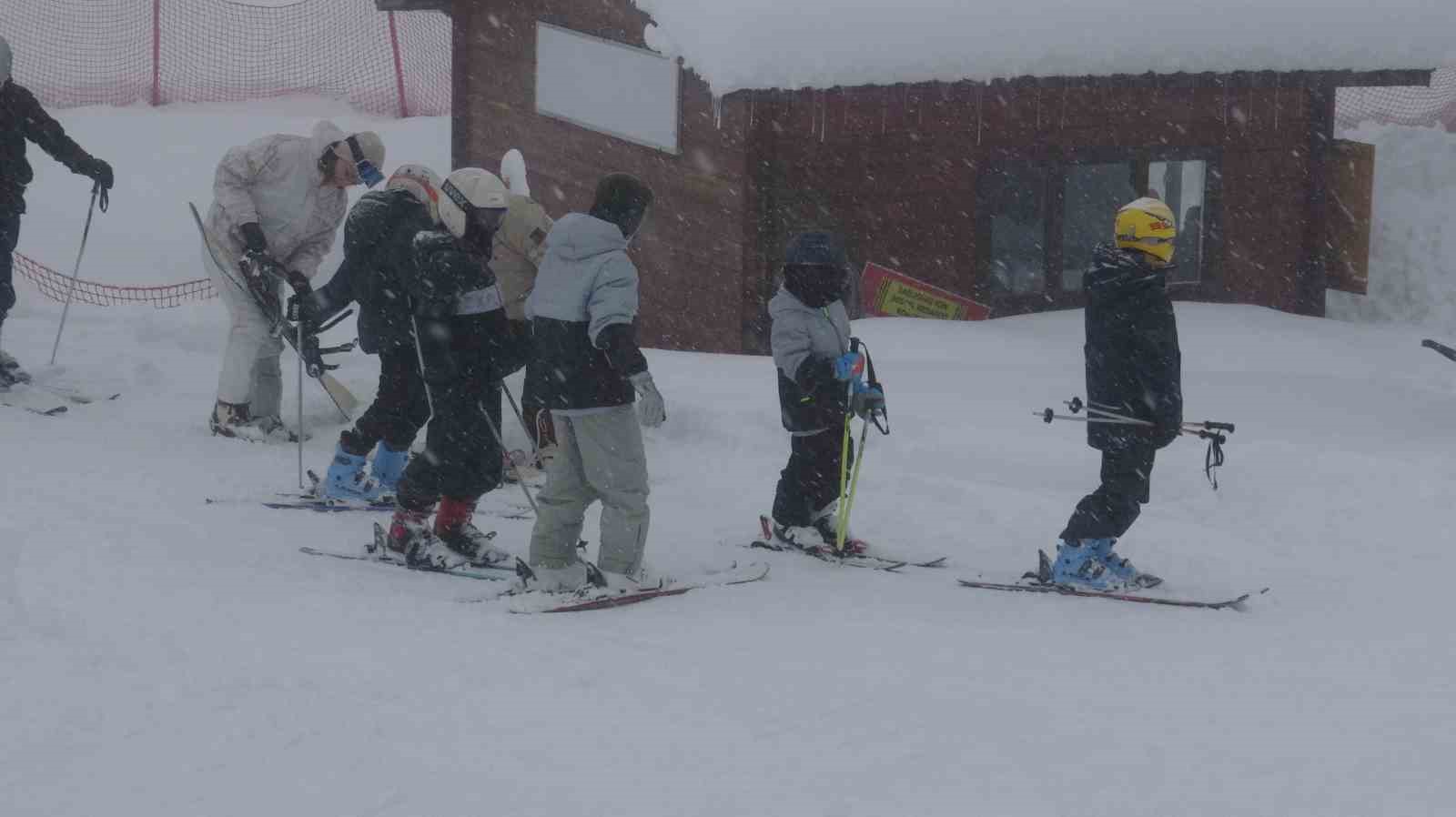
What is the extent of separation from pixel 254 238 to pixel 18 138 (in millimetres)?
1674

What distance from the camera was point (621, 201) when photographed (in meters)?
5.63

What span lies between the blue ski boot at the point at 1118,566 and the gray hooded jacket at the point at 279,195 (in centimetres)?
442

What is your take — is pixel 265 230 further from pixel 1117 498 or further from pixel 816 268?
pixel 1117 498

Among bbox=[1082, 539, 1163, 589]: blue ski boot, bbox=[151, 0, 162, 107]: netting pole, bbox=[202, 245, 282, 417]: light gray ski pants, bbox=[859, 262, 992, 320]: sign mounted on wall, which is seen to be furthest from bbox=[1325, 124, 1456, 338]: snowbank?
bbox=[151, 0, 162, 107]: netting pole

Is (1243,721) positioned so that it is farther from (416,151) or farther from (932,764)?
(416,151)

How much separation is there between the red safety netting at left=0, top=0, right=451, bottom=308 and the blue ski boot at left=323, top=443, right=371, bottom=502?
51.9ft

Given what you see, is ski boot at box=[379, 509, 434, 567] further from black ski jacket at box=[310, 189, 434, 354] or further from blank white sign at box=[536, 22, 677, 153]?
blank white sign at box=[536, 22, 677, 153]

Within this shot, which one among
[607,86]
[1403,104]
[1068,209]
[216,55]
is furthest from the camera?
[216,55]

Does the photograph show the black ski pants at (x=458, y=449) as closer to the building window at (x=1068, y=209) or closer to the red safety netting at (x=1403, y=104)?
A: the building window at (x=1068, y=209)

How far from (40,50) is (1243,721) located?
2363cm

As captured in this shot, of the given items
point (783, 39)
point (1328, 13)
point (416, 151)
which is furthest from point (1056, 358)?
point (416, 151)

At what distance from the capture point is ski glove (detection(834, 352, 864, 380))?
623 centimetres

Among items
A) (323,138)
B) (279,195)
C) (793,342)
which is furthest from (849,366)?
(279,195)

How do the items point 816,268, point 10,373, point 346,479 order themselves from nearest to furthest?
point 816,268
point 346,479
point 10,373
